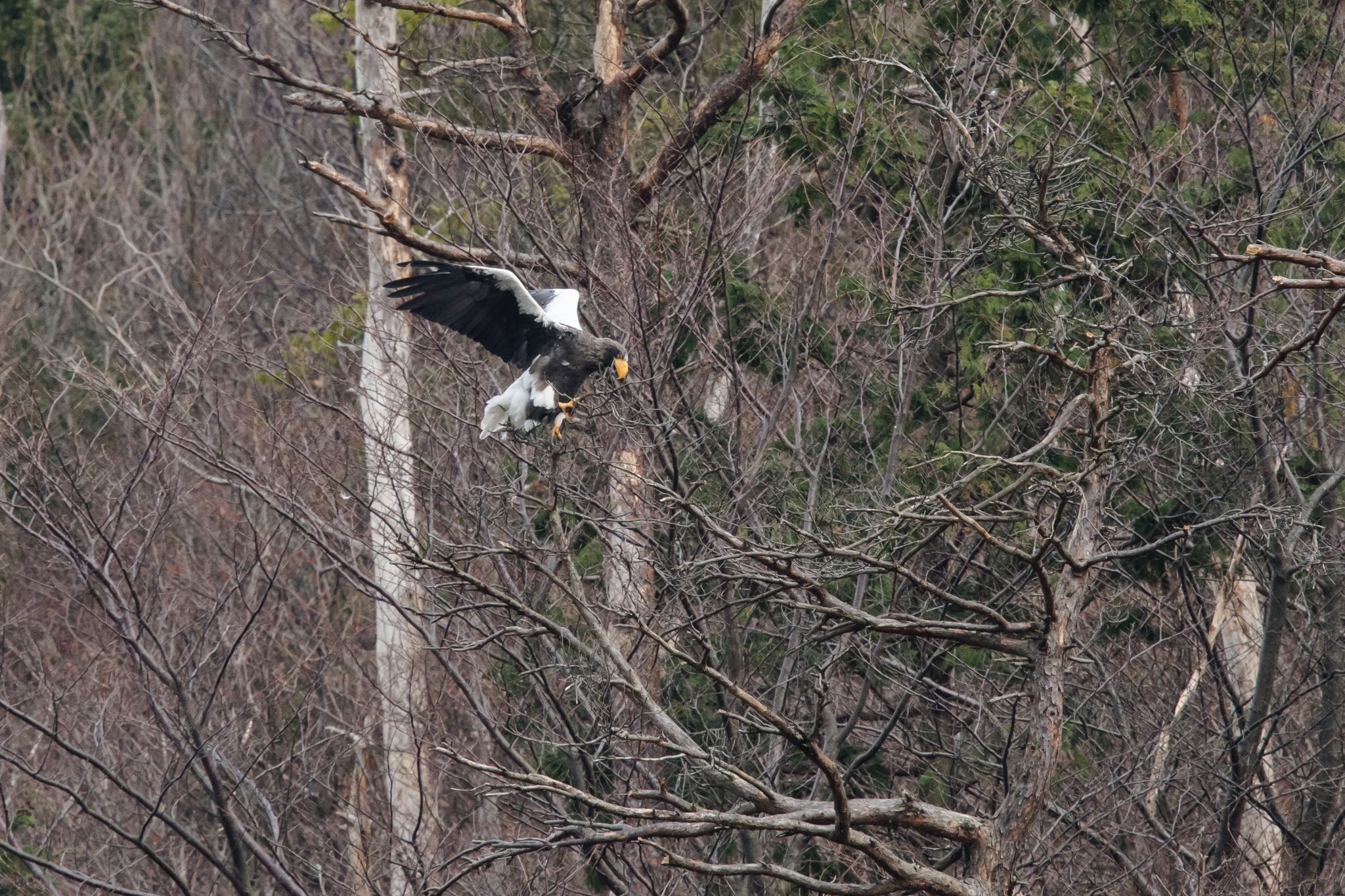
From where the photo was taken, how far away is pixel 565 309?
286 inches

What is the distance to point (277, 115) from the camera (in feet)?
67.1

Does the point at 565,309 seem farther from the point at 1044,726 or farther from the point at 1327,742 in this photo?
the point at 1327,742

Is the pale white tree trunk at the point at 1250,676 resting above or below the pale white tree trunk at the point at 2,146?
below

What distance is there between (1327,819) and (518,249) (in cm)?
545

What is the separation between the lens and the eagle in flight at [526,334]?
23.4 feet

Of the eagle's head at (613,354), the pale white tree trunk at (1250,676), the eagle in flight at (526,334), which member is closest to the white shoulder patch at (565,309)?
the eagle in flight at (526,334)

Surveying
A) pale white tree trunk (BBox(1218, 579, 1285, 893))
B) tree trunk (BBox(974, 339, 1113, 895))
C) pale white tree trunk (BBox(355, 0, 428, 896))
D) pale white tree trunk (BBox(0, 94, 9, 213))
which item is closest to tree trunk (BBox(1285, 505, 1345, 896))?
pale white tree trunk (BBox(1218, 579, 1285, 893))

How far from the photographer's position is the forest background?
7352mm

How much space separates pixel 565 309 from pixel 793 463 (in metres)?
1.78

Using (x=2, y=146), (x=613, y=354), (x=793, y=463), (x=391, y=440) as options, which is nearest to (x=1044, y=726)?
(x=613, y=354)

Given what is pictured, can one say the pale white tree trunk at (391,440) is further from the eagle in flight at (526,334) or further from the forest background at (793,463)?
the eagle in flight at (526,334)

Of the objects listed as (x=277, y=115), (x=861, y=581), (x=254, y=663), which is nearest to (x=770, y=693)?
(x=861, y=581)

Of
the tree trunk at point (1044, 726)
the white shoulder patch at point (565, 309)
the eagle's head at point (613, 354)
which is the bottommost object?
the tree trunk at point (1044, 726)

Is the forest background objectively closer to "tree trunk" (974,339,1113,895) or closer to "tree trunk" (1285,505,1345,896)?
"tree trunk" (1285,505,1345,896)
